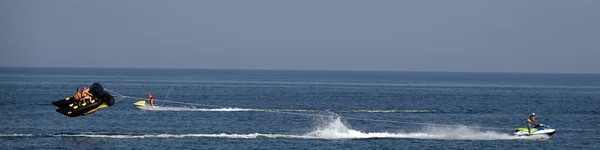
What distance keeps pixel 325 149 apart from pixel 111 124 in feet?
76.6

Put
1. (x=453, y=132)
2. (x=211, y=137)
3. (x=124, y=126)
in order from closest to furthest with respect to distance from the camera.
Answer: (x=211, y=137), (x=453, y=132), (x=124, y=126)

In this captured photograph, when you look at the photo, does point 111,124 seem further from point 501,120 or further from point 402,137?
point 501,120

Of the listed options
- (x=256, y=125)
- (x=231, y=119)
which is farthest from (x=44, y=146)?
(x=231, y=119)

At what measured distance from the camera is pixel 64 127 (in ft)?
219

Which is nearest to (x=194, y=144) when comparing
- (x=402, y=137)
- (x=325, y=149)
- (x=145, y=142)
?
(x=145, y=142)

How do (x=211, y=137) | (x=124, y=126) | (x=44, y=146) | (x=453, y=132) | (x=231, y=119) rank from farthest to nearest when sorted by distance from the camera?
(x=231, y=119) → (x=124, y=126) → (x=453, y=132) → (x=211, y=137) → (x=44, y=146)

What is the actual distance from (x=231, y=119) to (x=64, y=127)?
53.9ft

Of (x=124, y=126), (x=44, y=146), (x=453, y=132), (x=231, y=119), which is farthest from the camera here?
(x=231, y=119)

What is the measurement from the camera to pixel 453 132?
6488cm

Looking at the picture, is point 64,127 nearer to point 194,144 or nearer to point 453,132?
point 194,144

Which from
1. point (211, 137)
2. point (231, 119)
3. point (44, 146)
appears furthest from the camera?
point (231, 119)

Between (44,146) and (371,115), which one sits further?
(371,115)

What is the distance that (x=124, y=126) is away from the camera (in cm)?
6925

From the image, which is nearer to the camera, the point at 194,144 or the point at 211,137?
the point at 194,144
